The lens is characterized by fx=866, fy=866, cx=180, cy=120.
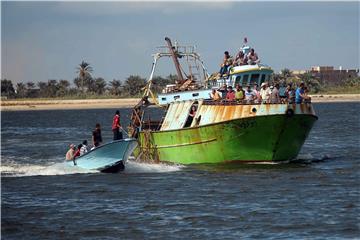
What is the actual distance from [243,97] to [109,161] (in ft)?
19.6

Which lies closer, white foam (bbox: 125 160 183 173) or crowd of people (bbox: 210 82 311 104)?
crowd of people (bbox: 210 82 311 104)

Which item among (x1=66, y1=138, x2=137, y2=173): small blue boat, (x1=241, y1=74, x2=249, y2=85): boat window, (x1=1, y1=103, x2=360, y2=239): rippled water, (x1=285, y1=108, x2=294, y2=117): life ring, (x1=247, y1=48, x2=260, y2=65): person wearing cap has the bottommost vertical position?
(x1=1, y1=103, x2=360, y2=239): rippled water

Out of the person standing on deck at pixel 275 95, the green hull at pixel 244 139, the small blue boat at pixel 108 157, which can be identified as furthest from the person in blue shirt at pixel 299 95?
the small blue boat at pixel 108 157

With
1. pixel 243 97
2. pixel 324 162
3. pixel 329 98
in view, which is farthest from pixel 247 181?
pixel 329 98

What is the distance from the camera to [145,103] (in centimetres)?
4178

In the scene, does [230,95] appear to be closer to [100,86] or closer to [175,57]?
[175,57]

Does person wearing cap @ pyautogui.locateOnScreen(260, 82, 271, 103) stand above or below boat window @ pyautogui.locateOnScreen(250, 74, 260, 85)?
below

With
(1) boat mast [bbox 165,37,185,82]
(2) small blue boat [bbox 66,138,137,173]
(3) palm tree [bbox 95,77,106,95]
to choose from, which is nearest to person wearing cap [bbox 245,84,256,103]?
(2) small blue boat [bbox 66,138,137,173]

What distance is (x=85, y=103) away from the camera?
16988 centimetres

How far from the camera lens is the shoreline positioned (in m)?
162

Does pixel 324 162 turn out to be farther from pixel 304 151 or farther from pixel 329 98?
pixel 329 98

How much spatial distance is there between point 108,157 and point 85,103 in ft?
447

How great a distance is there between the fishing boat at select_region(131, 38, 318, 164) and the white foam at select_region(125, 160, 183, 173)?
53 cm

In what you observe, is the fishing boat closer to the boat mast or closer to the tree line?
the boat mast
